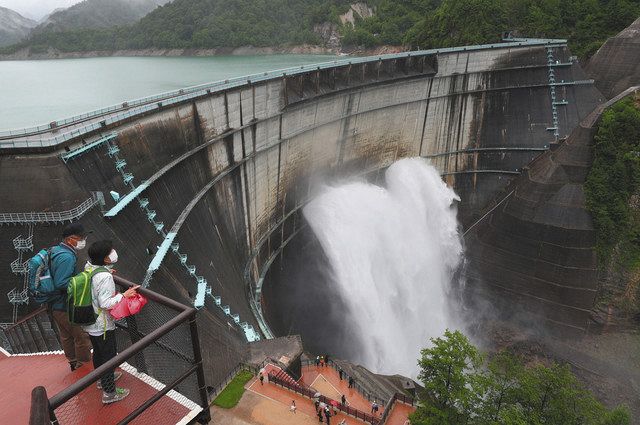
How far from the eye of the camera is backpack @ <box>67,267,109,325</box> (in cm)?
413

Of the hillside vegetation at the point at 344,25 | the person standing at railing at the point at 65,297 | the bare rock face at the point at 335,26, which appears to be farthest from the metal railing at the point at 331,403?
the bare rock face at the point at 335,26

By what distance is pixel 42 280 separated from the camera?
4.48m

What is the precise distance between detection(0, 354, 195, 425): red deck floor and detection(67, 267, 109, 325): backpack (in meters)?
0.64

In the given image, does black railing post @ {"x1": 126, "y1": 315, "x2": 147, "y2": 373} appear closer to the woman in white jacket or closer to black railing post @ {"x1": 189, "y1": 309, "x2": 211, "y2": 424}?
the woman in white jacket

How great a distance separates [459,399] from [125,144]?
11190 millimetres

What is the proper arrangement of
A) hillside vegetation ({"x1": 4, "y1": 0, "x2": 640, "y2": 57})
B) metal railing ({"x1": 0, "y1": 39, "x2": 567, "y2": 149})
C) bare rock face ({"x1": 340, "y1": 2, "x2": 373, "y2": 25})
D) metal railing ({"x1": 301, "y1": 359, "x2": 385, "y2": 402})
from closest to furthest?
metal railing ({"x1": 0, "y1": 39, "x2": 567, "y2": 149}), metal railing ({"x1": 301, "y1": 359, "x2": 385, "y2": 402}), hillside vegetation ({"x1": 4, "y1": 0, "x2": 640, "y2": 57}), bare rock face ({"x1": 340, "y1": 2, "x2": 373, "y2": 25})

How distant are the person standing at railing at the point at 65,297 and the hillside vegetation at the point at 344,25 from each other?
38.0 m

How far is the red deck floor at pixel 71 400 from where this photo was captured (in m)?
3.90

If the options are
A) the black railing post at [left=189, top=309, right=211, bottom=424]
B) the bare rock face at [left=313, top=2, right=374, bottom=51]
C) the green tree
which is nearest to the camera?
the black railing post at [left=189, top=309, right=211, bottom=424]

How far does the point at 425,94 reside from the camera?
29406 mm

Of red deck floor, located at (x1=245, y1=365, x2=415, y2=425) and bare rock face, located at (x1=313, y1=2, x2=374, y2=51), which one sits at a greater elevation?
bare rock face, located at (x1=313, y1=2, x2=374, y2=51)

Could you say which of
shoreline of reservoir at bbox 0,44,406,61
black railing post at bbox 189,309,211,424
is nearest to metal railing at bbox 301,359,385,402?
black railing post at bbox 189,309,211,424

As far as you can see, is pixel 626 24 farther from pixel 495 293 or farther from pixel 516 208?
pixel 495 293

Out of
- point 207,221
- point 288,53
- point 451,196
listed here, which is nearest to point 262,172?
point 207,221
